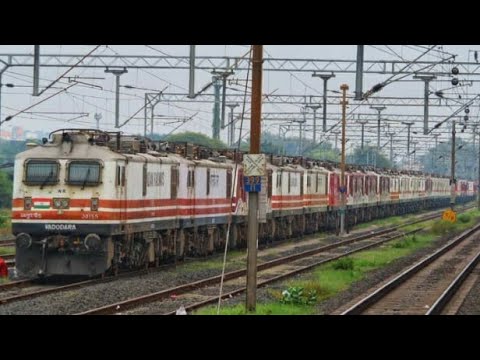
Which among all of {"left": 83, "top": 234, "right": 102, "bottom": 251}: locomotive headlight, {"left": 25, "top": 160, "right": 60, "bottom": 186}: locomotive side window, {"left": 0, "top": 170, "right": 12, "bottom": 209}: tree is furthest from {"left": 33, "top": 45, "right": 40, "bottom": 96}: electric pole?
{"left": 0, "top": 170, "right": 12, "bottom": 209}: tree

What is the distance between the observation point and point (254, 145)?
53.4 ft

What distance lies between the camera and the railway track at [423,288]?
18.6 metres

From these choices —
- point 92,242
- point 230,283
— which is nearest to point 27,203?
point 92,242

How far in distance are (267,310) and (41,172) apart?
7.37 m

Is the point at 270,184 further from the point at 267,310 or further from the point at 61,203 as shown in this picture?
the point at 267,310

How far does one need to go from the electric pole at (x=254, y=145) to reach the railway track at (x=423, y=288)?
1889mm

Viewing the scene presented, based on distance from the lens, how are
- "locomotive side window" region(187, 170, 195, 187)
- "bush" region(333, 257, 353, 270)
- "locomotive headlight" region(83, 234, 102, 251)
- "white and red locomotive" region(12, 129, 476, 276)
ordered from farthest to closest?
"locomotive side window" region(187, 170, 195, 187) → "bush" region(333, 257, 353, 270) → "white and red locomotive" region(12, 129, 476, 276) → "locomotive headlight" region(83, 234, 102, 251)

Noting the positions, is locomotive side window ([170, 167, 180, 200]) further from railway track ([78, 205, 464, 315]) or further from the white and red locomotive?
railway track ([78, 205, 464, 315])

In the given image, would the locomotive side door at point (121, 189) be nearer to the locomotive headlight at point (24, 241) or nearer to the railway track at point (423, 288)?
the locomotive headlight at point (24, 241)

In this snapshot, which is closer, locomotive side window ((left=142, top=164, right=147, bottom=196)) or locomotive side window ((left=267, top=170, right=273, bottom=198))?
locomotive side window ((left=142, top=164, right=147, bottom=196))

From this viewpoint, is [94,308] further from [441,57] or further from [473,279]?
[441,57]

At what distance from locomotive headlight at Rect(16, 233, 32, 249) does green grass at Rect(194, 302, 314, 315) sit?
543 centimetres

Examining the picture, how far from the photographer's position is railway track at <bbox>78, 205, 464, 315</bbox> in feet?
58.5

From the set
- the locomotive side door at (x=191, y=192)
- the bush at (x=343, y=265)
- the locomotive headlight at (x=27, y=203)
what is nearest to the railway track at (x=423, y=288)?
the bush at (x=343, y=265)
